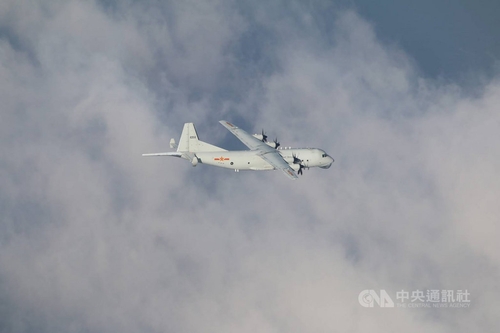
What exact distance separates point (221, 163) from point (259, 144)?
424 inches

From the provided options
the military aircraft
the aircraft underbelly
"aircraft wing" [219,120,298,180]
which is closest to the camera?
"aircraft wing" [219,120,298,180]

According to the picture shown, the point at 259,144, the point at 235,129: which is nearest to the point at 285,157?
the point at 259,144

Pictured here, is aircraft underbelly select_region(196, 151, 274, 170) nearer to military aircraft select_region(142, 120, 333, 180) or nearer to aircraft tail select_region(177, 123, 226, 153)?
military aircraft select_region(142, 120, 333, 180)

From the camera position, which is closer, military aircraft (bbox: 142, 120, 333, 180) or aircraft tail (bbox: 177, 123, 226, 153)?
military aircraft (bbox: 142, 120, 333, 180)

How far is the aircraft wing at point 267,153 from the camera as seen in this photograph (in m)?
124

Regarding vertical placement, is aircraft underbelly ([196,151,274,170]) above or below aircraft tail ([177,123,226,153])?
below

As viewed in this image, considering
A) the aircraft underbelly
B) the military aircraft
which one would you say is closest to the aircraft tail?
the military aircraft

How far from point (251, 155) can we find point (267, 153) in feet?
12.7

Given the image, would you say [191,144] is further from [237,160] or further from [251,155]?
[251,155]

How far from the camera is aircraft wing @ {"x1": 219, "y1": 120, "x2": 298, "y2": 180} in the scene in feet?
407

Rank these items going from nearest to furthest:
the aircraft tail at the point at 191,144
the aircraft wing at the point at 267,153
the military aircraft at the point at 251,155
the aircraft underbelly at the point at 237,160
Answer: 1. the aircraft wing at the point at 267,153
2. the military aircraft at the point at 251,155
3. the aircraft underbelly at the point at 237,160
4. the aircraft tail at the point at 191,144

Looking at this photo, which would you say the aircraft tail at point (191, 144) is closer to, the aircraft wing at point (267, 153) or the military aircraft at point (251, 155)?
the military aircraft at point (251, 155)

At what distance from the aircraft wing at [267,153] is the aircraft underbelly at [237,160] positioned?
7.09 ft

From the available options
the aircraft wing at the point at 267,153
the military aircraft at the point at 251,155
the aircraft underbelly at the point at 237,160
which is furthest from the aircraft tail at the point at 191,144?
the aircraft wing at the point at 267,153
